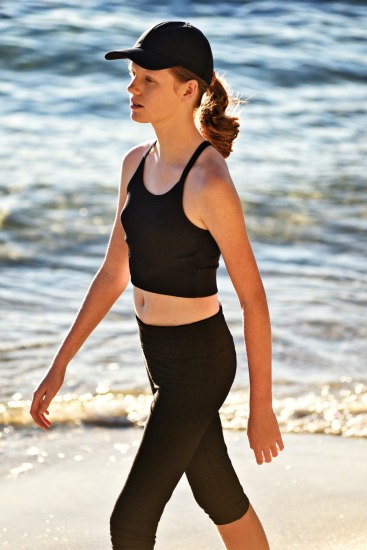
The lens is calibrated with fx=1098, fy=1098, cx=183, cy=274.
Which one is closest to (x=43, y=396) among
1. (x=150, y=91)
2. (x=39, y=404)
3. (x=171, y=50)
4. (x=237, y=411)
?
(x=39, y=404)

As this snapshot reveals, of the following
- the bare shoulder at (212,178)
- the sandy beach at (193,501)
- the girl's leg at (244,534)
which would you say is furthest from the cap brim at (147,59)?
the sandy beach at (193,501)

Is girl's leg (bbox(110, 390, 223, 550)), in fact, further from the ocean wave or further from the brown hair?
the ocean wave

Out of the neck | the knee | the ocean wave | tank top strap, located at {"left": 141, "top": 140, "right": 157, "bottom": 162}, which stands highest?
the neck

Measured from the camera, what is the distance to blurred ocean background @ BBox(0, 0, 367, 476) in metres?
5.35

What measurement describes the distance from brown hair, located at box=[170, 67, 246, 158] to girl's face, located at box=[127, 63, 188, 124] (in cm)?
10

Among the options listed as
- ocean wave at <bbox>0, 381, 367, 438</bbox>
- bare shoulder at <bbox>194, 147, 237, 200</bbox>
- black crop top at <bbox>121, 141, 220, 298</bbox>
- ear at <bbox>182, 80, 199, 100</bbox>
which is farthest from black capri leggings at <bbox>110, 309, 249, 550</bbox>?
ocean wave at <bbox>0, 381, 367, 438</bbox>

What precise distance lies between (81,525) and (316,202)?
5808 millimetres

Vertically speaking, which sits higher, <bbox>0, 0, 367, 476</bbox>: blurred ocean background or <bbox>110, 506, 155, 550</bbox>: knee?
<bbox>110, 506, 155, 550</bbox>: knee

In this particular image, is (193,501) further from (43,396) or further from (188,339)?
(188,339)

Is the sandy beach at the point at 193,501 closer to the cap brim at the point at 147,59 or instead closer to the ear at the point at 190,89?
the ear at the point at 190,89

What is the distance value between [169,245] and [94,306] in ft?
1.36

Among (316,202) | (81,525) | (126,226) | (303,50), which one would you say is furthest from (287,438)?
(303,50)

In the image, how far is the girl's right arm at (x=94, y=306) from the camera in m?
3.07

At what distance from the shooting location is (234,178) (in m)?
9.86
